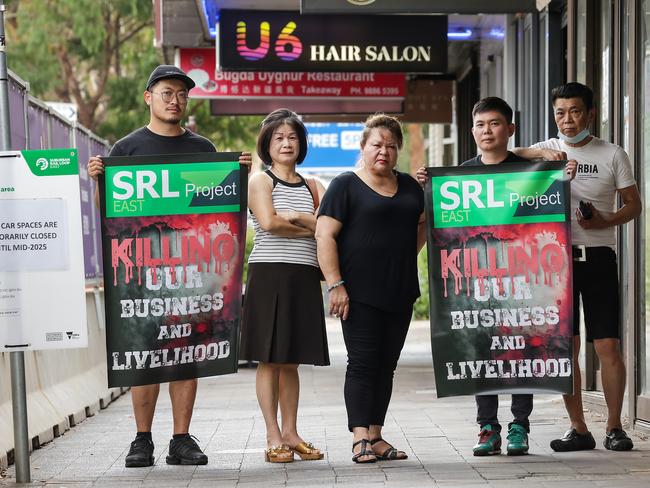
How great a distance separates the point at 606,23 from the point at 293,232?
3.79m

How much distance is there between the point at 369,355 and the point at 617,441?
1.51m

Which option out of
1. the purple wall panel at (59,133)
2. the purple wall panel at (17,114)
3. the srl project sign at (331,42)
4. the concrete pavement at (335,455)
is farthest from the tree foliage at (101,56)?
the purple wall panel at (17,114)

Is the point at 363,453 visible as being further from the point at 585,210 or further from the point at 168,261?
the point at 585,210

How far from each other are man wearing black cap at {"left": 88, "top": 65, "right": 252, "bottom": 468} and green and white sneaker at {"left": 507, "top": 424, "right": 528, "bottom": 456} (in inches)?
66.4

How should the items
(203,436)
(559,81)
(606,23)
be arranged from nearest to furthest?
(203,436)
(606,23)
(559,81)

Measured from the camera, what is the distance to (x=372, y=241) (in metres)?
7.34

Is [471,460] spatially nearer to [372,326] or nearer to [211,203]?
[372,326]

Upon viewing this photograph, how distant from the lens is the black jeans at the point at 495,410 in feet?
24.7

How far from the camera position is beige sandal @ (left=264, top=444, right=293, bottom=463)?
744 centimetres

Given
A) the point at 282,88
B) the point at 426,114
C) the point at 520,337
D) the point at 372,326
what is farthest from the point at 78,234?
the point at 426,114

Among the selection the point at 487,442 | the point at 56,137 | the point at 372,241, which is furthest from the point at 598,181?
the point at 56,137

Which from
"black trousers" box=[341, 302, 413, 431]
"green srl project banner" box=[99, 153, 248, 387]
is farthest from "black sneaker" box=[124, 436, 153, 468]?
"black trousers" box=[341, 302, 413, 431]

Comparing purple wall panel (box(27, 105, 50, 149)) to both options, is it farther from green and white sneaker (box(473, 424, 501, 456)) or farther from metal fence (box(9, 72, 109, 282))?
green and white sneaker (box(473, 424, 501, 456))

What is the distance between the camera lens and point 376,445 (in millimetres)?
7457
